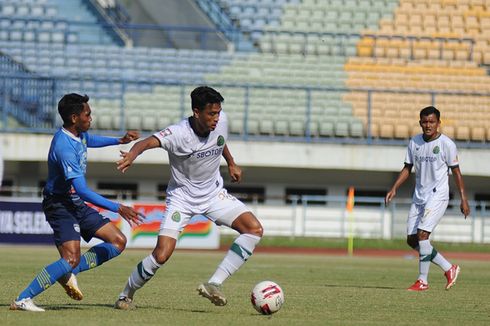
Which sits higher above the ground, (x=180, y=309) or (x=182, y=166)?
(x=182, y=166)

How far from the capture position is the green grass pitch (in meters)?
9.71

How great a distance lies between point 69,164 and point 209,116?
138 centimetres

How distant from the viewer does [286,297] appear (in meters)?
12.4

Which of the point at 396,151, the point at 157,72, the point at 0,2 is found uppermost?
the point at 0,2

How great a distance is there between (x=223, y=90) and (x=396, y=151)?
5433mm

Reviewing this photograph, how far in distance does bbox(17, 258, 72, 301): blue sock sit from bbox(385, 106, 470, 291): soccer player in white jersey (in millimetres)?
5680

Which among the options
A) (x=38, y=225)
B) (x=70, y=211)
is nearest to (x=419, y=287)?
(x=70, y=211)

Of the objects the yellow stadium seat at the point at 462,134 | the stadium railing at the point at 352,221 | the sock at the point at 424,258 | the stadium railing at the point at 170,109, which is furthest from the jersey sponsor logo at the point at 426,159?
the yellow stadium seat at the point at 462,134

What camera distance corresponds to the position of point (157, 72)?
32.9m

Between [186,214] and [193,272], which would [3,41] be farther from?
[186,214]

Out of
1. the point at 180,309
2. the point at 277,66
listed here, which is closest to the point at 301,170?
the point at 277,66

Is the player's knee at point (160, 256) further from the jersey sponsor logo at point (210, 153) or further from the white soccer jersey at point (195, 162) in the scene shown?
the jersey sponsor logo at point (210, 153)

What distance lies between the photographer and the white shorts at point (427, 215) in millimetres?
14445

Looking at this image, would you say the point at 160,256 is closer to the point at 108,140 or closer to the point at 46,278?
the point at 46,278
